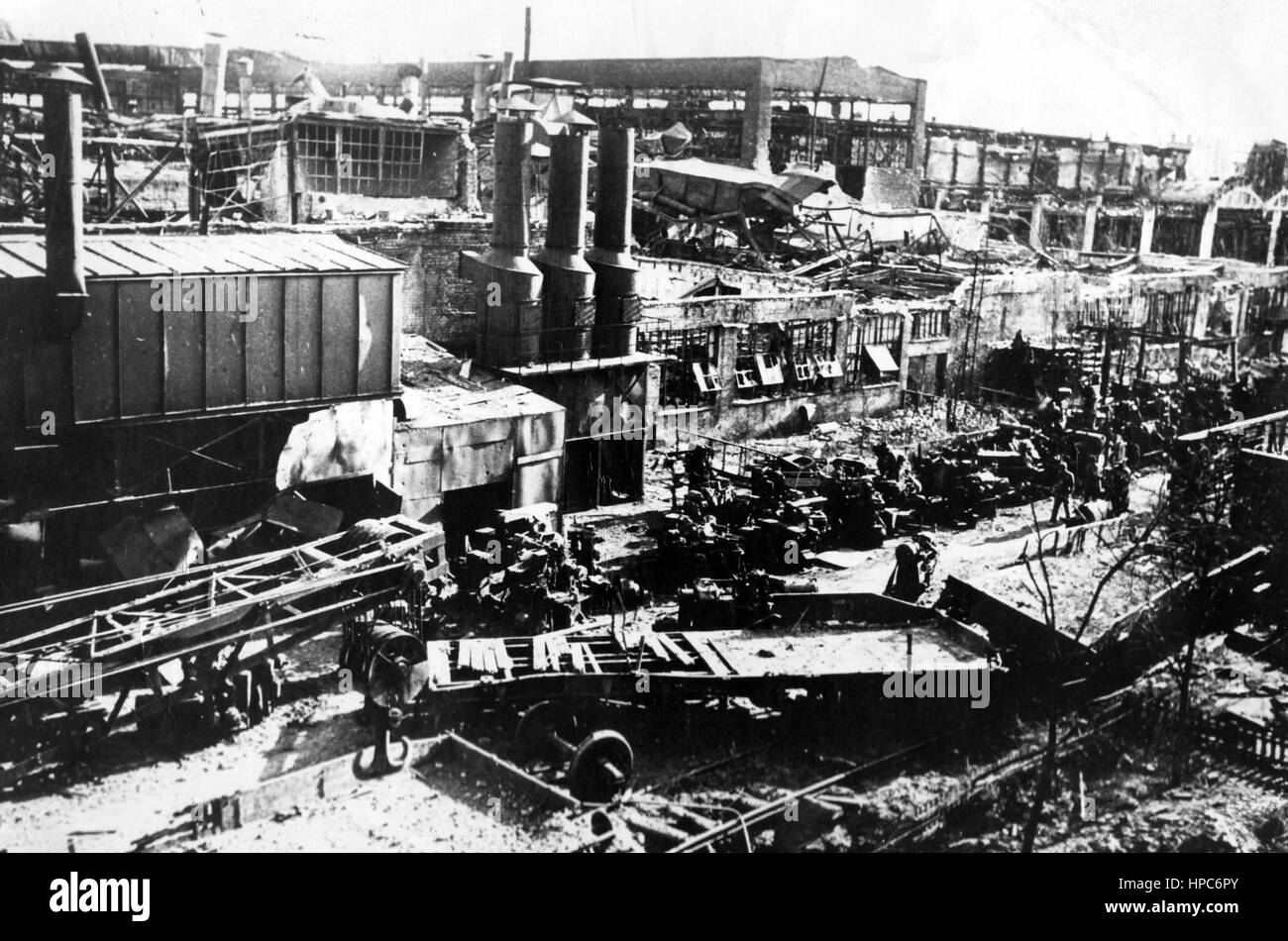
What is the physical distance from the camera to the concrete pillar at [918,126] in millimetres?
51156

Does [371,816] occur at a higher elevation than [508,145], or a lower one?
lower

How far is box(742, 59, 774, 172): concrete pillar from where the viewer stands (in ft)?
150

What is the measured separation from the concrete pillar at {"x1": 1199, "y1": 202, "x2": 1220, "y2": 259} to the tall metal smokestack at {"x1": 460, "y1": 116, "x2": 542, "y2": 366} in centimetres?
4557

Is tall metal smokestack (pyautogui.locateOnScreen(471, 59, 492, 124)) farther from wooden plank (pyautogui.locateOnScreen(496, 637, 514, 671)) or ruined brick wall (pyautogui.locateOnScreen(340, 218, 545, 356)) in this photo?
wooden plank (pyautogui.locateOnScreen(496, 637, 514, 671))

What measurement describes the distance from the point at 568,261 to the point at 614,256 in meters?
1.26

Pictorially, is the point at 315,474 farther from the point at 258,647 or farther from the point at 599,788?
the point at 599,788

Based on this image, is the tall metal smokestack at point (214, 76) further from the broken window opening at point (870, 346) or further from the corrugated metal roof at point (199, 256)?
the corrugated metal roof at point (199, 256)

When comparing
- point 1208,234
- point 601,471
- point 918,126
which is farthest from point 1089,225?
point 601,471

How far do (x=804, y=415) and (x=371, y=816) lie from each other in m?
19.5

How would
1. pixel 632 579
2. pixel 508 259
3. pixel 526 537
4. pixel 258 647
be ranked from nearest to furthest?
1. pixel 258 647
2. pixel 526 537
3. pixel 632 579
4. pixel 508 259

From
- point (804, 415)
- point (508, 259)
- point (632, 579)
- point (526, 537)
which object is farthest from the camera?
point (804, 415)

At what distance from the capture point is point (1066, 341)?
3706 centimetres

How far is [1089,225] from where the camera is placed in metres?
55.8

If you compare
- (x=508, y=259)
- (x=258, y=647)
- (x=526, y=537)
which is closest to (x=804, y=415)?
(x=508, y=259)
